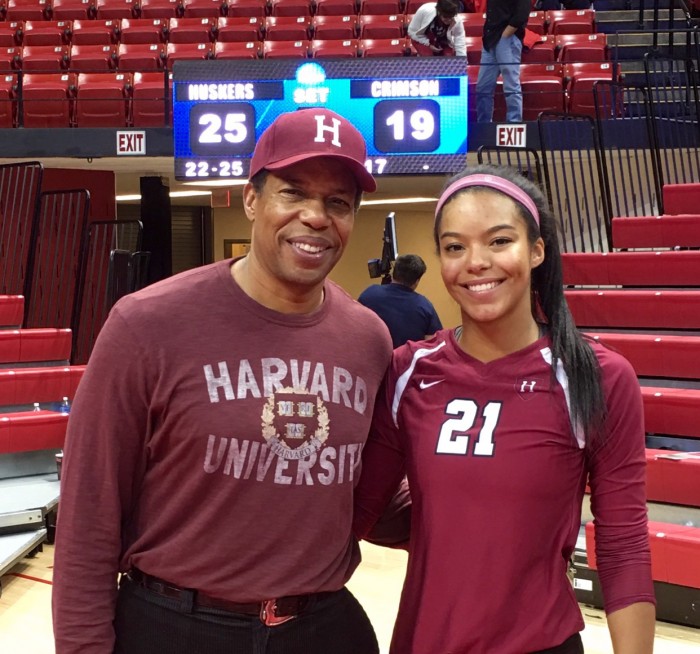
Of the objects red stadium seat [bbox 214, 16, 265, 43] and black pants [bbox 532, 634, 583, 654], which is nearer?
black pants [bbox 532, 634, 583, 654]

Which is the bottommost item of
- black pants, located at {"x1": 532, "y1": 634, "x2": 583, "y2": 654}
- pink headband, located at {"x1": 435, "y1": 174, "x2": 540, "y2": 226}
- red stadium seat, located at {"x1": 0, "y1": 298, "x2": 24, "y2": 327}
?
black pants, located at {"x1": 532, "y1": 634, "x2": 583, "y2": 654}

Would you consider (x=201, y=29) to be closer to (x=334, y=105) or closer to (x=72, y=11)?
(x=72, y=11)

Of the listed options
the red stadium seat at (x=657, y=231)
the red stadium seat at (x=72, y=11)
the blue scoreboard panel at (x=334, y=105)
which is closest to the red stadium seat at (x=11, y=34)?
the red stadium seat at (x=72, y=11)

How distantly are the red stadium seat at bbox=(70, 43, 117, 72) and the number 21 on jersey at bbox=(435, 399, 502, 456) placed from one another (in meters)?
10.5

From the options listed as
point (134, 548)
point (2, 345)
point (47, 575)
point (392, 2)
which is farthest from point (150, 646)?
point (392, 2)

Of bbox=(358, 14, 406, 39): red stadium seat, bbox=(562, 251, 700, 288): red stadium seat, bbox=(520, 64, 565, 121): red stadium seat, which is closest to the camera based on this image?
bbox=(562, 251, 700, 288): red stadium seat

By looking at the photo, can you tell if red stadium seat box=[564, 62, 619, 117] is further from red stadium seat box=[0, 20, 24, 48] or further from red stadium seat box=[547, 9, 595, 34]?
red stadium seat box=[0, 20, 24, 48]

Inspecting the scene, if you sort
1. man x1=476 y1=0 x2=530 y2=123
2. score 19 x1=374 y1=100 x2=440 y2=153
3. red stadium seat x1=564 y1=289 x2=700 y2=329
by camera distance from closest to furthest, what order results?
1. red stadium seat x1=564 y1=289 x2=700 y2=329
2. score 19 x1=374 y1=100 x2=440 y2=153
3. man x1=476 y1=0 x2=530 y2=123

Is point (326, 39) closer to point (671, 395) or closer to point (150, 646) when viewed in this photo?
point (671, 395)

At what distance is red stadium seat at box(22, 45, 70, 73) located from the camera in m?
11.3

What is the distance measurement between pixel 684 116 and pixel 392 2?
5.38m

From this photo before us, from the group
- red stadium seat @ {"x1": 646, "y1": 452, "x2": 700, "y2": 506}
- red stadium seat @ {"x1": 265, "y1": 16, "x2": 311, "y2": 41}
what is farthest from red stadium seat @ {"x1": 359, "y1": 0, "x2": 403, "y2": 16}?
red stadium seat @ {"x1": 646, "y1": 452, "x2": 700, "y2": 506}

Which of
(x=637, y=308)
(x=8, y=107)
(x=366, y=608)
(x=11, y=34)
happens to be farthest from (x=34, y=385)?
(x=11, y=34)

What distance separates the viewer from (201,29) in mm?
11875
